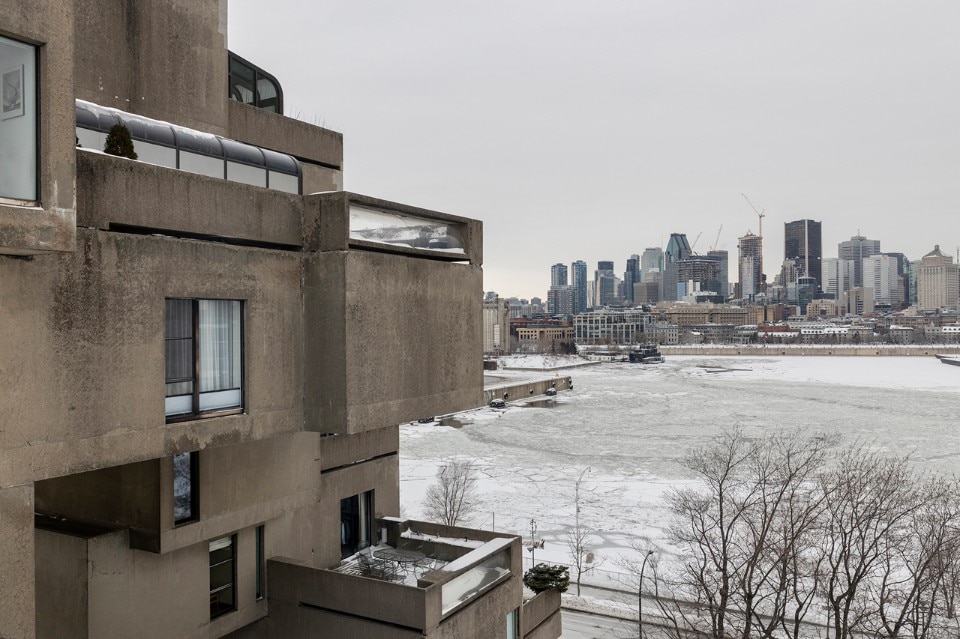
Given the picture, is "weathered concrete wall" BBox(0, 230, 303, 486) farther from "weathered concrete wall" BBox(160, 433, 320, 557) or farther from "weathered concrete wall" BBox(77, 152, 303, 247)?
"weathered concrete wall" BBox(160, 433, 320, 557)

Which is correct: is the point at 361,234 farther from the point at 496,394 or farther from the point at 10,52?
the point at 496,394

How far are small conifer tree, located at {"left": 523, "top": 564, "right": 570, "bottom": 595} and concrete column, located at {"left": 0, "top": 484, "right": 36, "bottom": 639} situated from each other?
757 inches

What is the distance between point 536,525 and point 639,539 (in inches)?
226

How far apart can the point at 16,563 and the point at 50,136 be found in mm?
4055

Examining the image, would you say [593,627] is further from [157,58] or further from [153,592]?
[157,58]

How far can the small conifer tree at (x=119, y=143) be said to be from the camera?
881 cm

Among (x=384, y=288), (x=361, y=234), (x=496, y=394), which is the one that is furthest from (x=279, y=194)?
(x=496, y=394)

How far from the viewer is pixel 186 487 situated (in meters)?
10.6

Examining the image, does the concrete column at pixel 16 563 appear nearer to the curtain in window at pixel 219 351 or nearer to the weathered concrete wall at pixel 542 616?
the curtain in window at pixel 219 351

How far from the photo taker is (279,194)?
1016cm

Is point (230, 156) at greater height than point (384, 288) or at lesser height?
greater

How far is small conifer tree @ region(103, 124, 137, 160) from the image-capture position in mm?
8812

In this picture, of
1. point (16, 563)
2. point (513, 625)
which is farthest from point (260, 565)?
point (16, 563)

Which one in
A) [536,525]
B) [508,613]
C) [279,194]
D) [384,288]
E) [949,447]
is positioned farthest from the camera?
[949,447]
